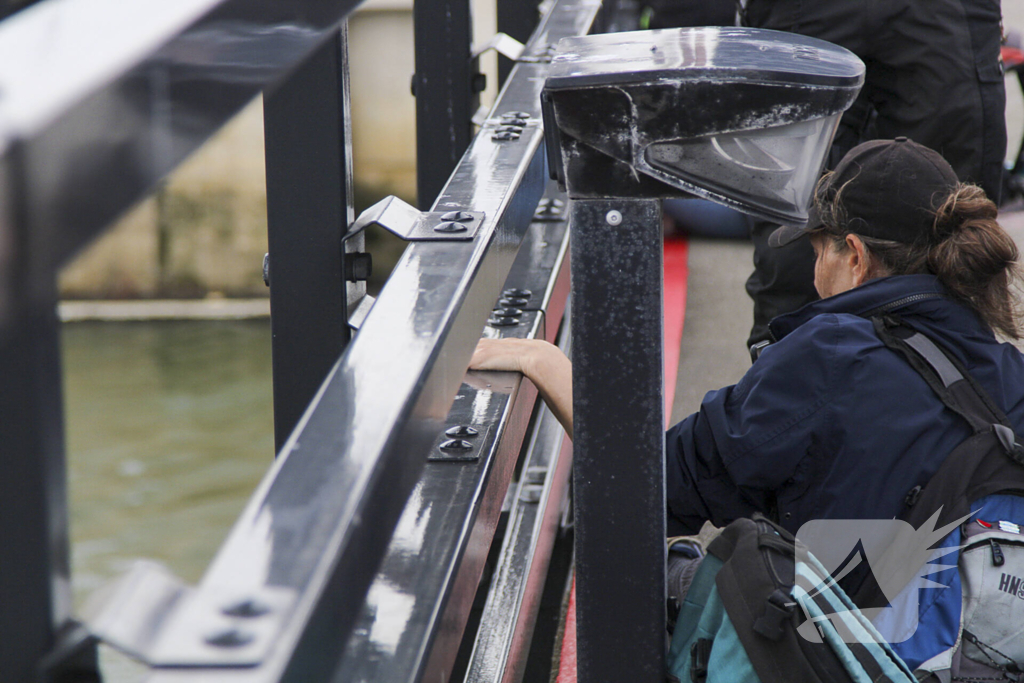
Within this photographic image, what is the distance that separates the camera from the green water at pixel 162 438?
8297mm

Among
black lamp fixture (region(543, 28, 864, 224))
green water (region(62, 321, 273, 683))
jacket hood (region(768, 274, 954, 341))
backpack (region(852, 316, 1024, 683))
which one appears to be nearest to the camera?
black lamp fixture (region(543, 28, 864, 224))

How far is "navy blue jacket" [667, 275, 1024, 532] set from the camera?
1.53 metres

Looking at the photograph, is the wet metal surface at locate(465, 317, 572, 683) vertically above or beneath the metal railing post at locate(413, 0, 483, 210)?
beneath

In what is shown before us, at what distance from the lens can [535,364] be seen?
1562 mm

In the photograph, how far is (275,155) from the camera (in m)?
1.56

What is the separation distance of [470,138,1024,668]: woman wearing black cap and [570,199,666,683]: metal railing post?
40 centimetres

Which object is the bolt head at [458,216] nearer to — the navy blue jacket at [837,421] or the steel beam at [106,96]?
the navy blue jacket at [837,421]

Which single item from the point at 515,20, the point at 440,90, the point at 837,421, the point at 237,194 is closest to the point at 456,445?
the point at 837,421

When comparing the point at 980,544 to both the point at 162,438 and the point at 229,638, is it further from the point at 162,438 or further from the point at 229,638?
the point at 162,438

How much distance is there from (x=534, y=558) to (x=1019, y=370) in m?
0.82

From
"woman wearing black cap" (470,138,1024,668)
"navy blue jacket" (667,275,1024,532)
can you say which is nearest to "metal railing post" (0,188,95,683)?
"woman wearing black cap" (470,138,1024,668)

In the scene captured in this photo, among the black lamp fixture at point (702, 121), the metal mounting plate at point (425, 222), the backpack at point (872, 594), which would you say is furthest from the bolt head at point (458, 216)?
the backpack at point (872, 594)

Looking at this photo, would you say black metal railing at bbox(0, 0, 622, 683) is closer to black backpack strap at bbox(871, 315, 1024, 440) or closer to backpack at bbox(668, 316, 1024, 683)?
backpack at bbox(668, 316, 1024, 683)

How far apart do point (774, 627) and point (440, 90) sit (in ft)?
5.90
